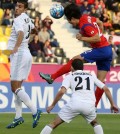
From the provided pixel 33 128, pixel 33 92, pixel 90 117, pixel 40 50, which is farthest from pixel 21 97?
pixel 40 50

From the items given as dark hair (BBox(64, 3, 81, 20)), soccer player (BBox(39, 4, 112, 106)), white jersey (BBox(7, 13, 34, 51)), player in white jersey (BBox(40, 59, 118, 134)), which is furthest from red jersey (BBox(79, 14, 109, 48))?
player in white jersey (BBox(40, 59, 118, 134))

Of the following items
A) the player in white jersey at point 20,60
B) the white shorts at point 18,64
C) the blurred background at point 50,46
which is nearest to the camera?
the player in white jersey at point 20,60

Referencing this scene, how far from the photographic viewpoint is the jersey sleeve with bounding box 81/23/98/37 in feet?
43.8

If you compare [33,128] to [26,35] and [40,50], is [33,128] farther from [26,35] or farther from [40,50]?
[40,50]

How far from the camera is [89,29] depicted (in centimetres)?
1337

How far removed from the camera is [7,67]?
63.3 feet

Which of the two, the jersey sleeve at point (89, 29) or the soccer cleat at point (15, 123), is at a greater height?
the jersey sleeve at point (89, 29)

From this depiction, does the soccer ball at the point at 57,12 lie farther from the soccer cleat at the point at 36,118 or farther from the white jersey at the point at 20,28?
the soccer cleat at the point at 36,118

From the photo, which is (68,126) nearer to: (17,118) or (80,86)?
(17,118)

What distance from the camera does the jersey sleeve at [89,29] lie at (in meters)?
13.4

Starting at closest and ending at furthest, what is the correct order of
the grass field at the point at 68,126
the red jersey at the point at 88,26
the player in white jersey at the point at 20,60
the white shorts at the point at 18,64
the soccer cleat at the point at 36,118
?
the grass field at the point at 68,126 → the soccer cleat at the point at 36,118 → the player in white jersey at the point at 20,60 → the white shorts at the point at 18,64 → the red jersey at the point at 88,26

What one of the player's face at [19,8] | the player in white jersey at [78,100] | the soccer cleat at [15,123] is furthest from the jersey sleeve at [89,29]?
the player in white jersey at [78,100]

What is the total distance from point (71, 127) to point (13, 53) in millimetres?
1783

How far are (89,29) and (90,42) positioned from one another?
253 mm
